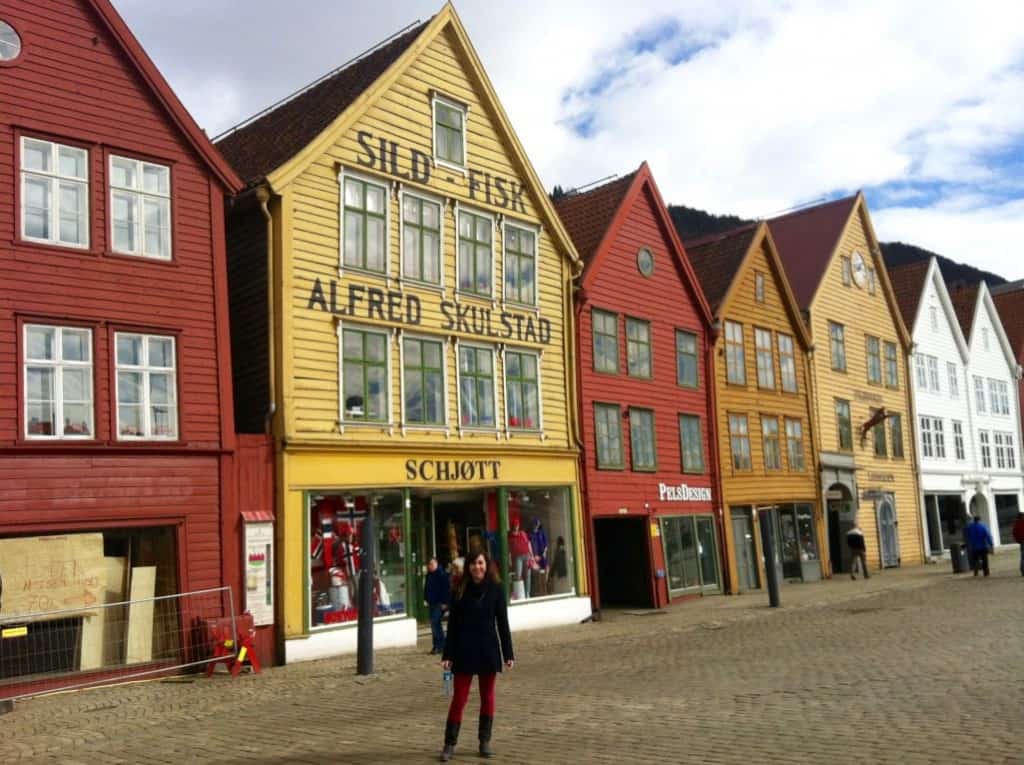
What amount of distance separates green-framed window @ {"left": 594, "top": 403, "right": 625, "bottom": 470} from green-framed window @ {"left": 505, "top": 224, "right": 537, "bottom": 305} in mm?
3361

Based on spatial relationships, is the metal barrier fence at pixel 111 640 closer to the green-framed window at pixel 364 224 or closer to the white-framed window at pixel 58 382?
the white-framed window at pixel 58 382

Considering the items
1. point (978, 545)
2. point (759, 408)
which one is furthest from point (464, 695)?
point (978, 545)

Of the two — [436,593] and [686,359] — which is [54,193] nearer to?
[436,593]

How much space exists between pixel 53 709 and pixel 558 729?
6.89 meters

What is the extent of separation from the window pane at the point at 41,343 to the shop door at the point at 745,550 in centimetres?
1898

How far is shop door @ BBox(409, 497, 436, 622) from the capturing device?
21.0 meters

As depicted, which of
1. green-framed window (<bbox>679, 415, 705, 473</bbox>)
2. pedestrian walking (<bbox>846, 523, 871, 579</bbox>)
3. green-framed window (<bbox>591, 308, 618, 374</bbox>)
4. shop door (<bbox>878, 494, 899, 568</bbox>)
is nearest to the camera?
green-framed window (<bbox>591, 308, 618, 374</bbox>)

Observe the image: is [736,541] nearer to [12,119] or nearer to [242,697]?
[242,697]

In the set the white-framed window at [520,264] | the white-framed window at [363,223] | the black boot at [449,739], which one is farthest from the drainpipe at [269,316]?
the black boot at [449,739]

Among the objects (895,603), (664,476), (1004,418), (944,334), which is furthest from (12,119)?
(1004,418)

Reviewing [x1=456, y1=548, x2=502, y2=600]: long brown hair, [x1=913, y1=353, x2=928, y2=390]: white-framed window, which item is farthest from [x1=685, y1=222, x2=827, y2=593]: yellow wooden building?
[x1=456, y1=548, x2=502, y2=600]: long brown hair

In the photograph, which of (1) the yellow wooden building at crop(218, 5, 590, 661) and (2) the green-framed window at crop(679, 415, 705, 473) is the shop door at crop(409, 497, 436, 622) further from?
(2) the green-framed window at crop(679, 415, 705, 473)

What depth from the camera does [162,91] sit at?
17.1 meters

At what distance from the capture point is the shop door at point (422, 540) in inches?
829
